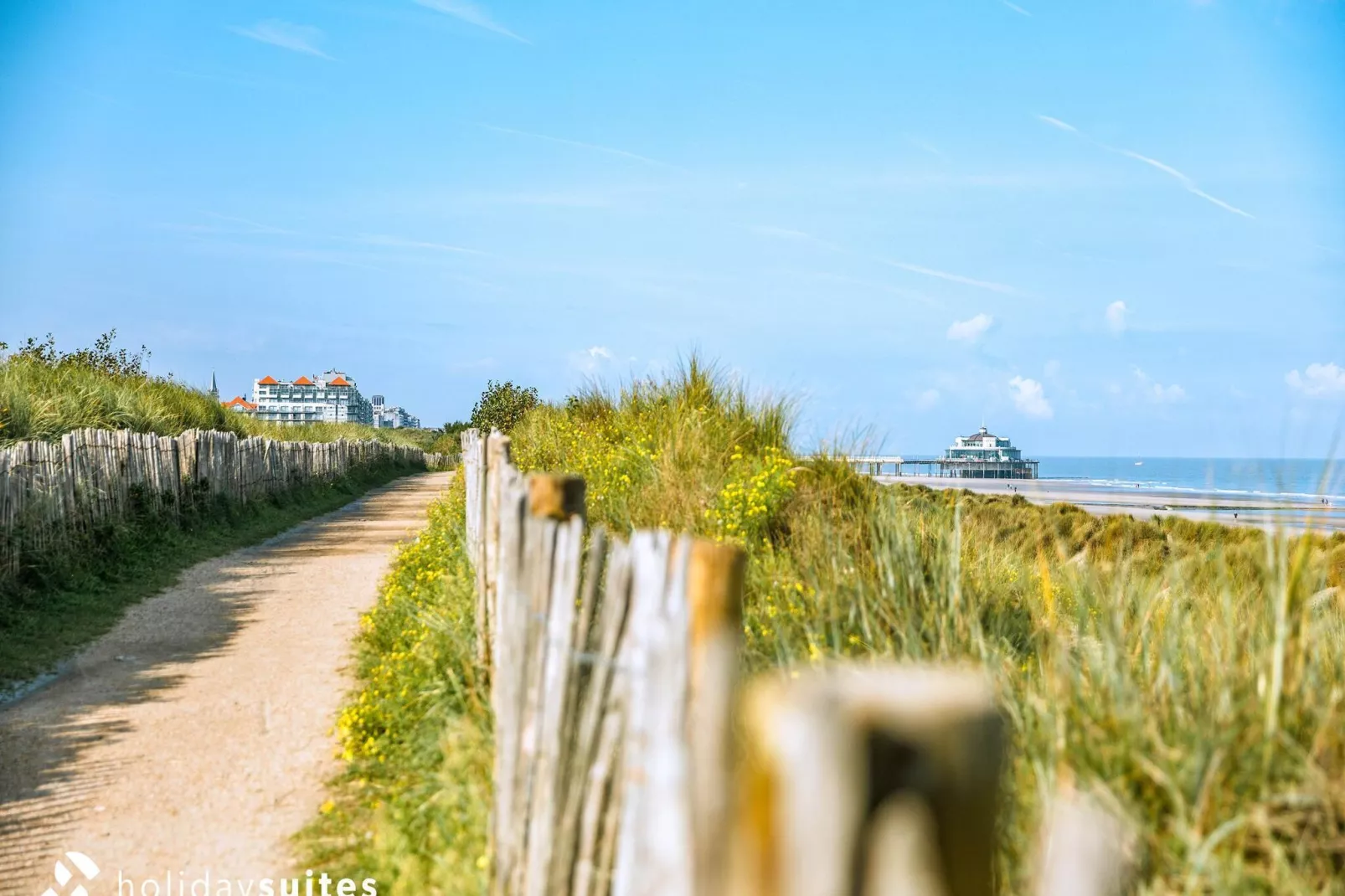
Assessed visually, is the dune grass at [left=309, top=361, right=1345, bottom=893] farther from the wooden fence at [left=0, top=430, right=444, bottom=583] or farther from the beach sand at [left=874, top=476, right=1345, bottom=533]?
the wooden fence at [left=0, top=430, right=444, bottom=583]

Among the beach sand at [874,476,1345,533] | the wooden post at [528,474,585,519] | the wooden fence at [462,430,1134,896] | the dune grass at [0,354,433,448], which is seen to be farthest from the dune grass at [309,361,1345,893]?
the dune grass at [0,354,433,448]

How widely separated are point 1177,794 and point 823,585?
2.71 meters

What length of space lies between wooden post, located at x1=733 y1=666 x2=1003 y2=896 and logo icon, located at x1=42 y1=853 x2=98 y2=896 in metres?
3.97

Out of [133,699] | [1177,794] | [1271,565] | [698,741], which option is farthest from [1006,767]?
[133,699]

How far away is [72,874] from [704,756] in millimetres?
3712

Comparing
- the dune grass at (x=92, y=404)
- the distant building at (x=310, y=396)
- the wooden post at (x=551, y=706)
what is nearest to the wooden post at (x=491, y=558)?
the wooden post at (x=551, y=706)

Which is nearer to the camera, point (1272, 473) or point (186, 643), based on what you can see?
point (1272, 473)

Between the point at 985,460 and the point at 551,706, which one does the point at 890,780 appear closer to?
the point at 551,706

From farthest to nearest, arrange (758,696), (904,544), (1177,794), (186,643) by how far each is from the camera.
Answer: (186,643), (904,544), (1177,794), (758,696)

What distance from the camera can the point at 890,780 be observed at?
43.5 inches

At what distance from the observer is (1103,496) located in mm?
42656

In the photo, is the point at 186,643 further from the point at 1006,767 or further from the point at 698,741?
the point at 698,741

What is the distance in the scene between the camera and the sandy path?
4.37m

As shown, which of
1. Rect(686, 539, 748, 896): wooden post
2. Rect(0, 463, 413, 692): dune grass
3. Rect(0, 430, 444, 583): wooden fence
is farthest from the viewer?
Rect(0, 430, 444, 583): wooden fence
